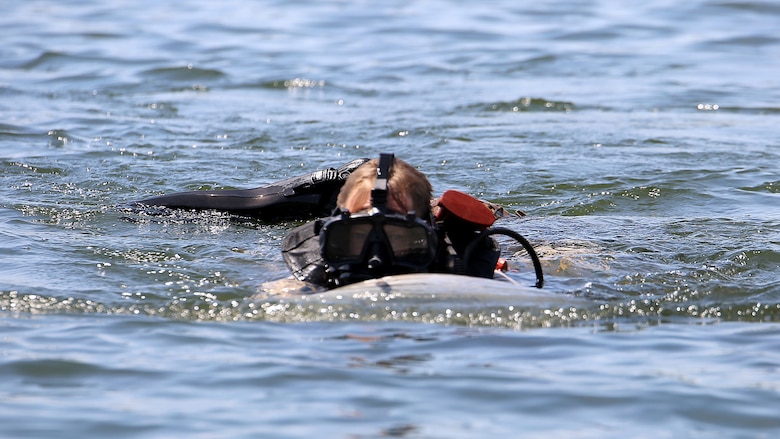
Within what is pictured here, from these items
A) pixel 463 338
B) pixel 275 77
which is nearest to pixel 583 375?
pixel 463 338

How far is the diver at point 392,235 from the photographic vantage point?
4.30m

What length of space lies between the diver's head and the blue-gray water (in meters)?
0.20

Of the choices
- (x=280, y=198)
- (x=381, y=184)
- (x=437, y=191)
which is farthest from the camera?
(x=437, y=191)

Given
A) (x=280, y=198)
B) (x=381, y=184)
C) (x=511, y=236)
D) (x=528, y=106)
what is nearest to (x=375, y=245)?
(x=381, y=184)

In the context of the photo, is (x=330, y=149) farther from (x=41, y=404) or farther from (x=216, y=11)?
(x=216, y=11)

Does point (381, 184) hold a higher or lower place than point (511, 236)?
higher

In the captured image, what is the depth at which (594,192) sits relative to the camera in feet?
24.4

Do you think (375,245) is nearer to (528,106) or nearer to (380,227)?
(380,227)

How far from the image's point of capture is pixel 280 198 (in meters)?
6.11

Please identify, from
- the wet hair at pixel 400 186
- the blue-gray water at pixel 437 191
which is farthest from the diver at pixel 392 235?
the blue-gray water at pixel 437 191

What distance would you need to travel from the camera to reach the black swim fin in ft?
19.5

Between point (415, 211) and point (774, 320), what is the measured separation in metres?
1.54

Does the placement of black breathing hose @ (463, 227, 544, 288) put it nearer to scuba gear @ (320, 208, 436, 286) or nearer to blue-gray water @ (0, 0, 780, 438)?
blue-gray water @ (0, 0, 780, 438)

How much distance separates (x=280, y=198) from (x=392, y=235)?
191 cm
